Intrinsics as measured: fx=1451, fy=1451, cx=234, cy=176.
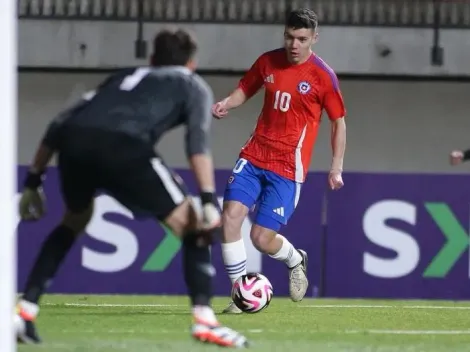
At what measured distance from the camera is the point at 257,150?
11.1m

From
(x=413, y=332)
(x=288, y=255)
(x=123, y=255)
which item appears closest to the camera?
(x=413, y=332)

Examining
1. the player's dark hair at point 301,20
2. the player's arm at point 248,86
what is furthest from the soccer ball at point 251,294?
the player's dark hair at point 301,20

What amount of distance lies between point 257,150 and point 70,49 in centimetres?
1104

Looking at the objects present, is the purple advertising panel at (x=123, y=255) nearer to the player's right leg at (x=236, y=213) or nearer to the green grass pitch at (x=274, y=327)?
the green grass pitch at (x=274, y=327)

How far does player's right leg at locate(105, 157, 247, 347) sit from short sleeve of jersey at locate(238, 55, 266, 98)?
3.68 meters

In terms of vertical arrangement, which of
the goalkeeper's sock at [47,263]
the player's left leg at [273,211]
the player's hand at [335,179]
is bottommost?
the player's left leg at [273,211]

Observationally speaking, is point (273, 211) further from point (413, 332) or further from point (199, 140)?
point (199, 140)

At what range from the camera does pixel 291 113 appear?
11.1 m

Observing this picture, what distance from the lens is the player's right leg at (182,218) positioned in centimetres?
767

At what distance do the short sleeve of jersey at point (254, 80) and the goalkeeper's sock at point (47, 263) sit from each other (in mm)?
3649

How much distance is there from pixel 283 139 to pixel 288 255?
39.9 inches

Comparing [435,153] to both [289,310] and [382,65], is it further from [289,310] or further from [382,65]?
[289,310]

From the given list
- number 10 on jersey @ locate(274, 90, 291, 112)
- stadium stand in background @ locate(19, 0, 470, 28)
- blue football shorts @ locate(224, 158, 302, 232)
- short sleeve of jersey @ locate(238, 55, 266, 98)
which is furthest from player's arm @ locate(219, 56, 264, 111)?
stadium stand in background @ locate(19, 0, 470, 28)

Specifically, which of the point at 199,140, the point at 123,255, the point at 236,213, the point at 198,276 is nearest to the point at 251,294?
the point at 236,213
